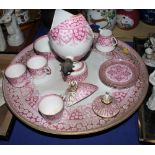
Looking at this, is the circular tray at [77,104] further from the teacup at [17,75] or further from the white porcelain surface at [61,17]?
the white porcelain surface at [61,17]

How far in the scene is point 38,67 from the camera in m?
1.11

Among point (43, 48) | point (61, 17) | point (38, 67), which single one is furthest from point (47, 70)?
point (61, 17)

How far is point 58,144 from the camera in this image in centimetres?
100

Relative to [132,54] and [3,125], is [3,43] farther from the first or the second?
[132,54]

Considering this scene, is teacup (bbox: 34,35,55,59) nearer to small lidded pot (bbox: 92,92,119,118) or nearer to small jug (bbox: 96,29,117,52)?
small jug (bbox: 96,29,117,52)

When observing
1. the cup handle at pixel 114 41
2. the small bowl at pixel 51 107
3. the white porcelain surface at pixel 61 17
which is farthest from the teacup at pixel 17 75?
the cup handle at pixel 114 41

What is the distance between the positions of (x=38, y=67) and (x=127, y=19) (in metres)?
0.57

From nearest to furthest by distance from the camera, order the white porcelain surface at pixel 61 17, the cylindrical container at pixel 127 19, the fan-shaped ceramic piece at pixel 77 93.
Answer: the white porcelain surface at pixel 61 17 → the fan-shaped ceramic piece at pixel 77 93 → the cylindrical container at pixel 127 19

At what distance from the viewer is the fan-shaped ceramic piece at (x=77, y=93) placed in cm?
102

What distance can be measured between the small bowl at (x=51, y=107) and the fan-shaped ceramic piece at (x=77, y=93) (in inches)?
1.4

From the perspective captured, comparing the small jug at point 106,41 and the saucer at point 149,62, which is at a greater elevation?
the small jug at point 106,41

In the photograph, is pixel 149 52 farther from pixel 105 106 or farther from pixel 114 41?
pixel 105 106

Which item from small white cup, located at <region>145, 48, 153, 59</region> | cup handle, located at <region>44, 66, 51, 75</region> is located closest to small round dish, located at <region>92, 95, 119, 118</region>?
cup handle, located at <region>44, 66, 51, 75</region>

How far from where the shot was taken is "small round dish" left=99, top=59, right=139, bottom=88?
3.50 ft
